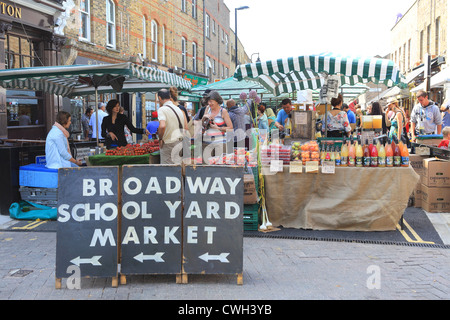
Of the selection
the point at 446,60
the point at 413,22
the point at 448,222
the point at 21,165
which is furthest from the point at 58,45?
the point at 413,22

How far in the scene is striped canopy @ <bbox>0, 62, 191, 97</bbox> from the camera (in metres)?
7.73

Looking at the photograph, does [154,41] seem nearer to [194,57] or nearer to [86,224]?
[194,57]

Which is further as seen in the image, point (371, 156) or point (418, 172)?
point (418, 172)

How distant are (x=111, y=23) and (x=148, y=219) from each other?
16245 millimetres

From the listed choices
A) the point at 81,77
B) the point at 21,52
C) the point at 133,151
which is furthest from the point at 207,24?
the point at 133,151

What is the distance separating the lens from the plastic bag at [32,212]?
7.43 metres

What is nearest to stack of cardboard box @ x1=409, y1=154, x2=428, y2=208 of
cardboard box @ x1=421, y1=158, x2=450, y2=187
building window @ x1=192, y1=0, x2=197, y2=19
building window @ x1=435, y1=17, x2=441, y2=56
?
cardboard box @ x1=421, y1=158, x2=450, y2=187

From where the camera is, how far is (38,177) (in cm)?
752

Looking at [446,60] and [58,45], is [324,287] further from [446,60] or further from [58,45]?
[446,60]

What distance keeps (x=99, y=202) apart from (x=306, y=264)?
244 centimetres

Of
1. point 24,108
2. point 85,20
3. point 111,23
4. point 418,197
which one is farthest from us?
point 111,23

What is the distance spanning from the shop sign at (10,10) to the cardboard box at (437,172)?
1023 centimetres

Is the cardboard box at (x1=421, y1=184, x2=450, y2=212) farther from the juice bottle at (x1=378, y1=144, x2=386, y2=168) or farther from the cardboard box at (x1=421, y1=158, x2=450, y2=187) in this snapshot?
the juice bottle at (x1=378, y1=144, x2=386, y2=168)

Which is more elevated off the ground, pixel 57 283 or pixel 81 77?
pixel 81 77
